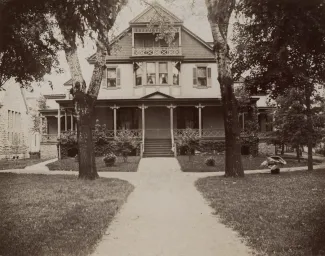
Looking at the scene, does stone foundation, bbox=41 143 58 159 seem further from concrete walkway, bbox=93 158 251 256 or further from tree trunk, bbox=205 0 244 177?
concrete walkway, bbox=93 158 251 256

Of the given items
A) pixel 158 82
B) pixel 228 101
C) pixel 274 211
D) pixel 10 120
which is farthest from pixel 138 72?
pixel 274 211

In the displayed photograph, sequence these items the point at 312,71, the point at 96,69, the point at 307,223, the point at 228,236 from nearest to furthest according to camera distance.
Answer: the point at 228,236 → the point at 307,223 → the point at 312,71 → the point at 96,69

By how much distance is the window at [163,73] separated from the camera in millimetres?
33763

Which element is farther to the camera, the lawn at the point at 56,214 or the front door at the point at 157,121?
the front door at the point at 157,121

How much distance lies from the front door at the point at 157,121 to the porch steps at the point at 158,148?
1.59 metres

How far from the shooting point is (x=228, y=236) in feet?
23.1

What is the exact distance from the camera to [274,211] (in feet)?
30.0

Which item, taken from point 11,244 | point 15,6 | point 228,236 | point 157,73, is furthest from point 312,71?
point 157,73

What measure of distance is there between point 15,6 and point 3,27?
37 centimetres

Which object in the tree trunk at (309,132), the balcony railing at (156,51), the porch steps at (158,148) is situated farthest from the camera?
the balcony railing at (156,51)

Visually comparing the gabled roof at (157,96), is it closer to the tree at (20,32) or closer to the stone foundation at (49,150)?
the stone foundation at (49,150)

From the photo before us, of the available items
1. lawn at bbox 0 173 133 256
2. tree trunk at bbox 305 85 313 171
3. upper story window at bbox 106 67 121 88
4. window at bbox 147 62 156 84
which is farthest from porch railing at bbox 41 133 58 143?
tree trunk at bbox 305 85 313 171

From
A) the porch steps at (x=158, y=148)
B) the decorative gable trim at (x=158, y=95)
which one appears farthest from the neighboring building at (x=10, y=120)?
the decorative gable trim at (x=158, y=95)

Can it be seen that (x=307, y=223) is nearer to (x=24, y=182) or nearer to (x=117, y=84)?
(x=24, y=182)
